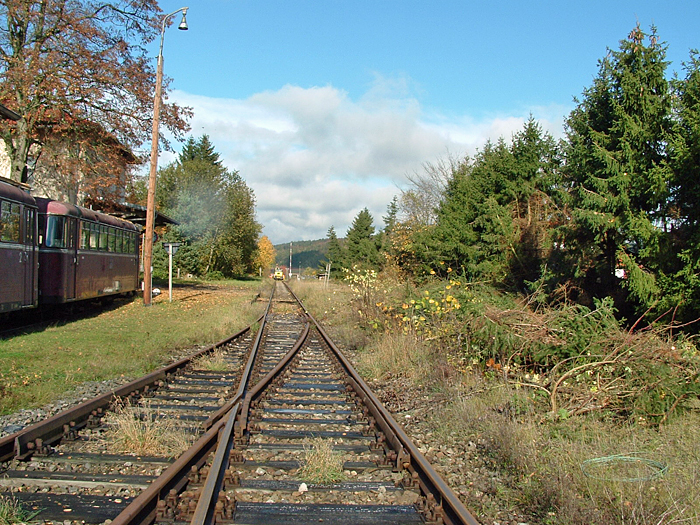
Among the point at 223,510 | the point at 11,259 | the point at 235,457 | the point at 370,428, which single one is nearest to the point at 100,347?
the point at 11,259

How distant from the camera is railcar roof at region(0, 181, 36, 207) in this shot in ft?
40.3

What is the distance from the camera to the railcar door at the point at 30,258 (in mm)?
13328

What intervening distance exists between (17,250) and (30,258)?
0.82 m

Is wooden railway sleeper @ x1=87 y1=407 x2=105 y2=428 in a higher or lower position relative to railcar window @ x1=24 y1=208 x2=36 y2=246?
lower

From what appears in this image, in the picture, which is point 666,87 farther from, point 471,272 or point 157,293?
point 157,293

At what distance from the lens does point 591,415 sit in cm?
651

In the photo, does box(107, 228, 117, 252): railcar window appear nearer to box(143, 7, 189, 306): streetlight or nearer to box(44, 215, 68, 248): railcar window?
box(143, 7, 189, 306): streetlight

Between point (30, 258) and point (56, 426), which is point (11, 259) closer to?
point (30, 258)

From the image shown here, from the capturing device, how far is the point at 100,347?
1127 cm

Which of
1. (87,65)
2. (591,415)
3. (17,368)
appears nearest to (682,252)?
(591,415)

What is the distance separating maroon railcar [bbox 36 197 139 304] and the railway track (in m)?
9.35

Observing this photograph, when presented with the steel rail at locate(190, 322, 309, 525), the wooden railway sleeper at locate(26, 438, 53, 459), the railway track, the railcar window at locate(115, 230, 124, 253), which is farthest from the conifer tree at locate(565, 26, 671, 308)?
the railcar window at locate(115, 230, 124, 253)

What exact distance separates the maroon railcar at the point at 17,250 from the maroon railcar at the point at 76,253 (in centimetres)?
114

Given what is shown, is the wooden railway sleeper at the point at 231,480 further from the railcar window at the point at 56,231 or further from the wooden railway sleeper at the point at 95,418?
the railcar window at the point at 56,231
